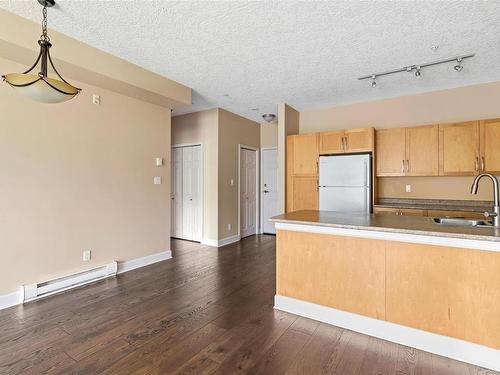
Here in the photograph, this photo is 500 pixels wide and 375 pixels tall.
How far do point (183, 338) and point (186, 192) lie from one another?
370cm

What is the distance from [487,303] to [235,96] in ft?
12.6

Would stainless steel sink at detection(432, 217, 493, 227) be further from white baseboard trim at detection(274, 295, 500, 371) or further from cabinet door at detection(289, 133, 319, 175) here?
cabinet door at detection(289, 133, 319, 175)

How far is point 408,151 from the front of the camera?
4.08 meters

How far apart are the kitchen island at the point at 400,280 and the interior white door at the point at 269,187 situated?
11.6 ft

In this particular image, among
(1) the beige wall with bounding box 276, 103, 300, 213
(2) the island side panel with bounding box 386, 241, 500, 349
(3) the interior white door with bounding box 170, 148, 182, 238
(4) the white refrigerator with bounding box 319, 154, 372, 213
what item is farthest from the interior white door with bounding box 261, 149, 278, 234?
(2) the island side panel with bounding box 386, 241, 500, 349

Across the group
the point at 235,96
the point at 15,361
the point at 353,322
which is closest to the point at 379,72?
the point at 235,96

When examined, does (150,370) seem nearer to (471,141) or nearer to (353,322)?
(353,322)

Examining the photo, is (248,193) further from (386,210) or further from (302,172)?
(386,210)

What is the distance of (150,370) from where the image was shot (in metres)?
1.74

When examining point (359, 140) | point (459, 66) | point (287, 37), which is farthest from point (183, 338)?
point (459, 66)

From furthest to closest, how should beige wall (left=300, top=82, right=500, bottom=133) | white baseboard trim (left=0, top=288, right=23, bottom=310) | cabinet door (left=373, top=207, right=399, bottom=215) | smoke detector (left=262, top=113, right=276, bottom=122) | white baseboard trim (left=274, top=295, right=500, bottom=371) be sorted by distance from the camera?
smoke detector (left=262, top=113, right=276, bottom=122) < cabinet door (left=373, top=207, right=399, bottom=215) < beige wall (left=300, top=82, right=500, bottom=133) < white baseboard trim (left=0, top=288, right=23, bottom=310) < white baseboard trim (left=274, top=295, right=500, bottom=371)

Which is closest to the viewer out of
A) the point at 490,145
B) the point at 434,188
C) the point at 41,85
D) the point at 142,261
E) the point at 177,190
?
the point at 41,85

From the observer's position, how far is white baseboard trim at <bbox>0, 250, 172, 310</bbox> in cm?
258

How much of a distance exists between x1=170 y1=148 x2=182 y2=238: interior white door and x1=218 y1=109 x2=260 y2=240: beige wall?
105 cm
